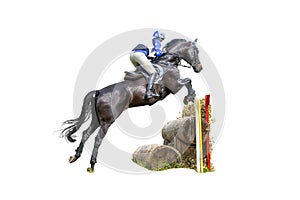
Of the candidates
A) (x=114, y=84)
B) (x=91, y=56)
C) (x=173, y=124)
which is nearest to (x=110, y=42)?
(x=91, y=56)

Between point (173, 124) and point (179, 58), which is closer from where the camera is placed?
point (179, 58)

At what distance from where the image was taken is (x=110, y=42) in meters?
8.10

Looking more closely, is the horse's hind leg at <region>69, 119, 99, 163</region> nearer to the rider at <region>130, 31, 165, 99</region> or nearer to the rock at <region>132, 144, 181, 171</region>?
the rider at <region>130, 31, 165, 99</region>

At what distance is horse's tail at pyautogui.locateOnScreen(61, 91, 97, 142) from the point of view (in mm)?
7611

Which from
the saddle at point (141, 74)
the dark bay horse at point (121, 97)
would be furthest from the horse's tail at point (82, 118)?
the saddle at point (141, 74)

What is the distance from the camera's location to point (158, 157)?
8094 millimetres

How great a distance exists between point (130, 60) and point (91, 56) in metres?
0.80

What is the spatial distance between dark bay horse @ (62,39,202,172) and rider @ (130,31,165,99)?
11 cm

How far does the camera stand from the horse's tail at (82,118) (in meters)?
7.61

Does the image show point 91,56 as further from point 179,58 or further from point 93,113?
point 179,58

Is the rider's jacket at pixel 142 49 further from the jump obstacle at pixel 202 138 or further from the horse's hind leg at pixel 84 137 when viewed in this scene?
the horse's hind leg at pixel 84 137

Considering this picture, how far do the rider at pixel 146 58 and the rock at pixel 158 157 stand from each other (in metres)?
1.20

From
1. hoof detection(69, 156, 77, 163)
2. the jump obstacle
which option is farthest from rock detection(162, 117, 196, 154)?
hoof detection(69, 156, 77, 163)

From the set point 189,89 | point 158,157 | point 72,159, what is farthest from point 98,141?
point 189,89
